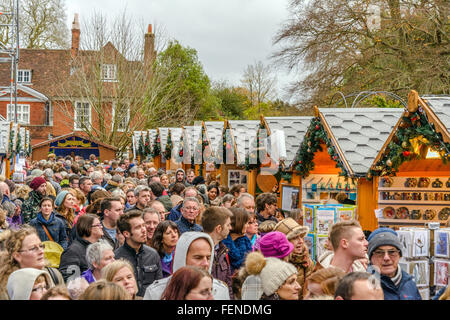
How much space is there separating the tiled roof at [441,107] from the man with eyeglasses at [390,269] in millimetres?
3508

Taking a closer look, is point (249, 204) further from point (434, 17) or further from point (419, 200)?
point (434, 17)

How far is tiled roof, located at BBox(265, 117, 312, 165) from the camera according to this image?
39.7 feet

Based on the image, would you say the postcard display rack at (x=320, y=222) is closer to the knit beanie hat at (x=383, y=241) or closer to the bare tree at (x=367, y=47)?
the knit beanie hat at (x=383, y=241)

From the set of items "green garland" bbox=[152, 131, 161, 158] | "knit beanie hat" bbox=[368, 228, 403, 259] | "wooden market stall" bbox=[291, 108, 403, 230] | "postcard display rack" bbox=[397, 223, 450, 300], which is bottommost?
"postcard display rack" bbox=[397, 223, 450, 300]

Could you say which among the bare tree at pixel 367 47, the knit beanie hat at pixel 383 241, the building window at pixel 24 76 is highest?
the building window at pixel 24 76

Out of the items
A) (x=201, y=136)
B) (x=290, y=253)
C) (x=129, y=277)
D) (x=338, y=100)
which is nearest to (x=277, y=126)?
(x=201, y=136)

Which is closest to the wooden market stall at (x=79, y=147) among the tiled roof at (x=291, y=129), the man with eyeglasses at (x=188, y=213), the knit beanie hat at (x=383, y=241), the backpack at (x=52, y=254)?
the tiled roof at (x=291, y=129)

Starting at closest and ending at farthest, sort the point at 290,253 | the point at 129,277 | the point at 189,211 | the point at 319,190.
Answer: the point at 129,277 < the point at 290,253 < the point at 189,211 < the point at 319,190

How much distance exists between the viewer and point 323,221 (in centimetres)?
828

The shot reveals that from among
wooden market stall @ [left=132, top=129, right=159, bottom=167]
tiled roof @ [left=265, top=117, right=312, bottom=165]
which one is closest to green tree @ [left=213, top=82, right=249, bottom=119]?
wooden market stall @ [left=132, top=129, right=159, bottom=167]

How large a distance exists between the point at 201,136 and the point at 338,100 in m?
7.32

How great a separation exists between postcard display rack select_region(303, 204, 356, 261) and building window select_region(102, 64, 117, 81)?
29798 millimetres

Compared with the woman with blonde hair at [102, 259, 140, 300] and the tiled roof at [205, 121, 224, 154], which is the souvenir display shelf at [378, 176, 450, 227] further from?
the tiled roof at [205, 121, 224, 154]

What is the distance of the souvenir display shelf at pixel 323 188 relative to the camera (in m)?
10.8
